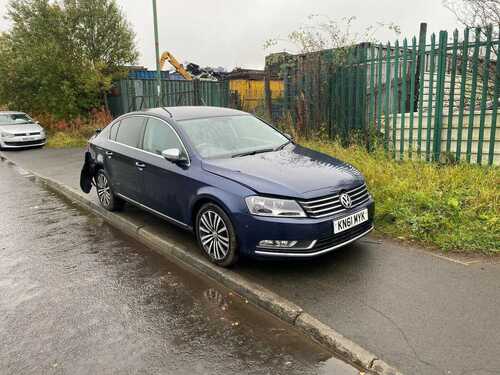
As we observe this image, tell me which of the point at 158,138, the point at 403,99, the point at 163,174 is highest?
the point at 403,99

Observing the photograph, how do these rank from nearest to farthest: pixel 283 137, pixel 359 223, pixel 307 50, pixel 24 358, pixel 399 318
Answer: pixel 24 358, pixel 399 318, pixel 359 223, pixel 283 137, pixel 307 50

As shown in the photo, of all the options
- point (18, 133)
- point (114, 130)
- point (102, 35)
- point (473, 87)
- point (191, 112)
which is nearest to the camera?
point (191, 112)

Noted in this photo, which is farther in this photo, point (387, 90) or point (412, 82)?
point (387, 90)

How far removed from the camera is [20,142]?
51.5 ft

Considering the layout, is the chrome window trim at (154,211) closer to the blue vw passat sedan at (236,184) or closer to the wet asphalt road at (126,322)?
the blue vw passat sedan at (236,184)

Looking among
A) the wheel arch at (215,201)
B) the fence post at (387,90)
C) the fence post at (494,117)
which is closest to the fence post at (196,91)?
the fence post at (387,90)

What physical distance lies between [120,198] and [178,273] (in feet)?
7.30

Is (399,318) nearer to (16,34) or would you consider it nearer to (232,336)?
(232,336)

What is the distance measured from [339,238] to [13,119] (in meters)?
17.2

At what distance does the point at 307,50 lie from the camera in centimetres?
928

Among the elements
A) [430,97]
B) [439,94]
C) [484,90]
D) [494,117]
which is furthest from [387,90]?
[494,117]

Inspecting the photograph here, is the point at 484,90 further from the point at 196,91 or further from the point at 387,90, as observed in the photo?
the point at 196,91

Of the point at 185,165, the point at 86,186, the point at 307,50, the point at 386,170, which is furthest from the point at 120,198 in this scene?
the point at 307,50

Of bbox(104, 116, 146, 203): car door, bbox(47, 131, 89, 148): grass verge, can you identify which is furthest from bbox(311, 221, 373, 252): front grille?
bbox(47, 131, 89, 148): grass verge
